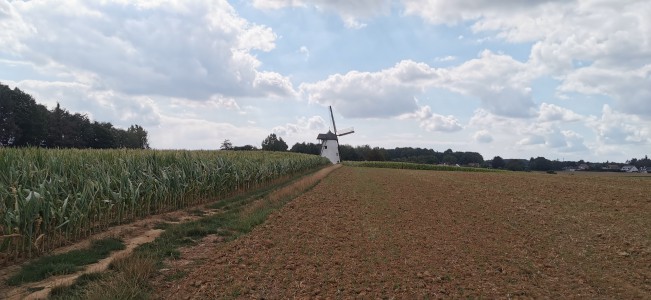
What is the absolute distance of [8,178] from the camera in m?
10.5

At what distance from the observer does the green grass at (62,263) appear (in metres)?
7.25

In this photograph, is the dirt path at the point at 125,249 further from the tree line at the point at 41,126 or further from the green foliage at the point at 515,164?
the green foliage at the point at 515,164

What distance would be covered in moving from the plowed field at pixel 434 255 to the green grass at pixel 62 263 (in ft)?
6.49

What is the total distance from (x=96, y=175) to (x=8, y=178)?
7.26 feet

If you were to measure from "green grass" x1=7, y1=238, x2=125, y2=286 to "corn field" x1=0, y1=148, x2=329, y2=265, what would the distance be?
490 mm

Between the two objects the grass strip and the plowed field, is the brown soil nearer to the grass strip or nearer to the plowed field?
the grass strip

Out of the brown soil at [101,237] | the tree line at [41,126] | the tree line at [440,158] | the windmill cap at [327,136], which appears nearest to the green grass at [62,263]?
the brown soil at [101,237]

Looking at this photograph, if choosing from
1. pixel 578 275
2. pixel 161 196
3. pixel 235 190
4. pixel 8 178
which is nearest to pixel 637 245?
pixel 578 275

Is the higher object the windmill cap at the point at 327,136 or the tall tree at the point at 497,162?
the windmill cap at the point at 327,136

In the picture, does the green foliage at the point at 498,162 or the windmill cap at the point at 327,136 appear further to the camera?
the green foliage at the point at 498,162

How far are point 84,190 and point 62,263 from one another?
7.87ft

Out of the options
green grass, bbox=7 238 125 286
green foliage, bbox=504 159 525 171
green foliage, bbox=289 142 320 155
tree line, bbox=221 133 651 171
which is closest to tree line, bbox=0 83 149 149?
tree line, bbox=221 133 651 171

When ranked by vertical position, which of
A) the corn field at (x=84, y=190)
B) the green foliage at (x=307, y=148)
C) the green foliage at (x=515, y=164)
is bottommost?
the corn field at (x=84, y=190)

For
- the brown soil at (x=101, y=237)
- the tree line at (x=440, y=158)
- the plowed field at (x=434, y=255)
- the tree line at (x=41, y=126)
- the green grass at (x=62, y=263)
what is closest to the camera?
the brown soil at (x=101, y=237)
